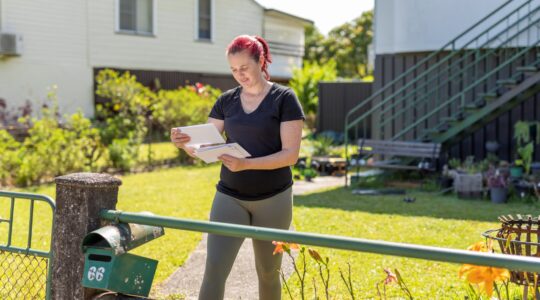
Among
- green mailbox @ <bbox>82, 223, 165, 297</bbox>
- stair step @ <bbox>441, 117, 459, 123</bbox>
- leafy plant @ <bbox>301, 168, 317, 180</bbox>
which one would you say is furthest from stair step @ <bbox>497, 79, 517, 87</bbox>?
green mailbox @ <bbox>82, 223, 165, 297</bbox>

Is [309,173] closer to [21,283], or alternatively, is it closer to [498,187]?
[498,187]

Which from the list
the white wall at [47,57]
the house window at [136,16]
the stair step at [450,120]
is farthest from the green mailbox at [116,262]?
the house window at [136,16]

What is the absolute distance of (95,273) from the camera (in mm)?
3422

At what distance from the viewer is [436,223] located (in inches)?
331

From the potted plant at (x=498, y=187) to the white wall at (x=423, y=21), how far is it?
355cm

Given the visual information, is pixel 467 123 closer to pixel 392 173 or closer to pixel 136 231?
pixel 392 173

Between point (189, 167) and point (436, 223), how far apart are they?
7.54 metres

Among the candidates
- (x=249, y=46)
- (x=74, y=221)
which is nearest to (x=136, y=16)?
(x=249, y=46)

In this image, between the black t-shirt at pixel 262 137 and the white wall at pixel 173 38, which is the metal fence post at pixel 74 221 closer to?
the black t-shirt at pixel 262 137

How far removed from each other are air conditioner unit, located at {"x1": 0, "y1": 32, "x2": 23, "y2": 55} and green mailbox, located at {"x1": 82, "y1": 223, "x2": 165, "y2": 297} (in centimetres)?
1442

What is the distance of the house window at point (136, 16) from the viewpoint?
2027 centimetres

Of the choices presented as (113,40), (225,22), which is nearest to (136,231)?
(113,40)

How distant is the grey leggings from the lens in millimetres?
3814

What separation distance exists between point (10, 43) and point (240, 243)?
1459 cm
